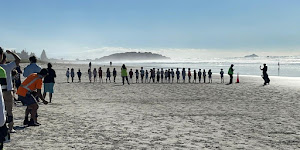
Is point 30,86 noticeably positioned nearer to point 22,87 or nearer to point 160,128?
point 22,87

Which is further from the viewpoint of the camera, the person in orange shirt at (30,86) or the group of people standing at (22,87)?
the person in orange shirt at (30,86)

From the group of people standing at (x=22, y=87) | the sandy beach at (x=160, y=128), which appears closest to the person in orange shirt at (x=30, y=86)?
the group of people standing at (x=22, y=87)

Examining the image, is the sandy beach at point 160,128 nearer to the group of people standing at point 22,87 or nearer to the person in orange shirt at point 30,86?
the group of people standing at point 22,87

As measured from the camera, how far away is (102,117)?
10.2m

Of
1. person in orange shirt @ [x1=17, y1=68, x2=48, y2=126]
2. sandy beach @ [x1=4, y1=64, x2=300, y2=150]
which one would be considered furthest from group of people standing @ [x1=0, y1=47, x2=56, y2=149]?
sandy beach @ [x1=4, y1=64, x2=300, y2=150]

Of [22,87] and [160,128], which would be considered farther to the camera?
[160,128]

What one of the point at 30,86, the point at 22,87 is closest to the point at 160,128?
the point at 30,86

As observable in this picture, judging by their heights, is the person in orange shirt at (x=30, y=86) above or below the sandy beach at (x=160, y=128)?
above

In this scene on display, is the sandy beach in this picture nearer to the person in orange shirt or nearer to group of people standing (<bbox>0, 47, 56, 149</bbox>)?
group of people standing (<bbox>0, 47, 56, 149</bbox>)

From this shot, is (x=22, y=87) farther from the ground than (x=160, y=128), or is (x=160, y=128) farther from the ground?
(x=22, y=87)

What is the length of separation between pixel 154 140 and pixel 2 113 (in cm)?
422

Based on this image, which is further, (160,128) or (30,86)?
(160,128)

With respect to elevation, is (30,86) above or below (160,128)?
above

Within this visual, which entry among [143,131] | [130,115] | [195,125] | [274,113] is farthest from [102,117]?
[274,113]
